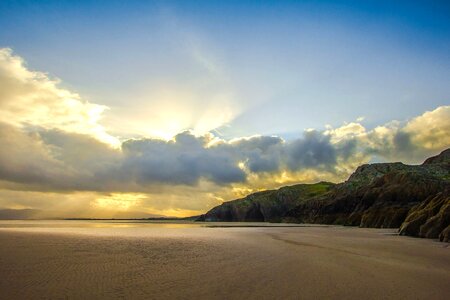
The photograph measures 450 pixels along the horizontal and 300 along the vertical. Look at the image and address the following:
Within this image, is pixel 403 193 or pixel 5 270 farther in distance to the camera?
pixel 403 193

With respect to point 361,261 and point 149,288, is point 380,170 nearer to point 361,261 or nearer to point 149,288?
point 361,261

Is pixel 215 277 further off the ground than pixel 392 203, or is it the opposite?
pixel 392 203

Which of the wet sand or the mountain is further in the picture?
the mountain

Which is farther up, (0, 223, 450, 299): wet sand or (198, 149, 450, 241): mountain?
(198, 149, 450, 241): mountain

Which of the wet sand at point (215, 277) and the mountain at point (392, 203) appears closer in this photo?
the wet sand at point (215, 277)

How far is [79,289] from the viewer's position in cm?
1133

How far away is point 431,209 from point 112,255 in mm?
40140

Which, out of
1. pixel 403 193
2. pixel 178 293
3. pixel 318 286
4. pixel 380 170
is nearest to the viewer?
pixel 178 293

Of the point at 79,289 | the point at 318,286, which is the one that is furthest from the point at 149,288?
the point at 318,286

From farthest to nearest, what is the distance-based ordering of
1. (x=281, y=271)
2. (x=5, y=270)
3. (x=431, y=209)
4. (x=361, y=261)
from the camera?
(x=431, y=209) → (x=361, y=261) → (x=281, y=271) → (x=5, y=270)

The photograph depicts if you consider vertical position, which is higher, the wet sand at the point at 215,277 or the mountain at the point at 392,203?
the mountain at the point at 392,203

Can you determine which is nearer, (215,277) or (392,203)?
(215,277)

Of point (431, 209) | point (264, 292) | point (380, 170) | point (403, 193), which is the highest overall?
point (380, 170)

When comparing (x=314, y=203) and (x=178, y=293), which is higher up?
(x=314, y=203)
